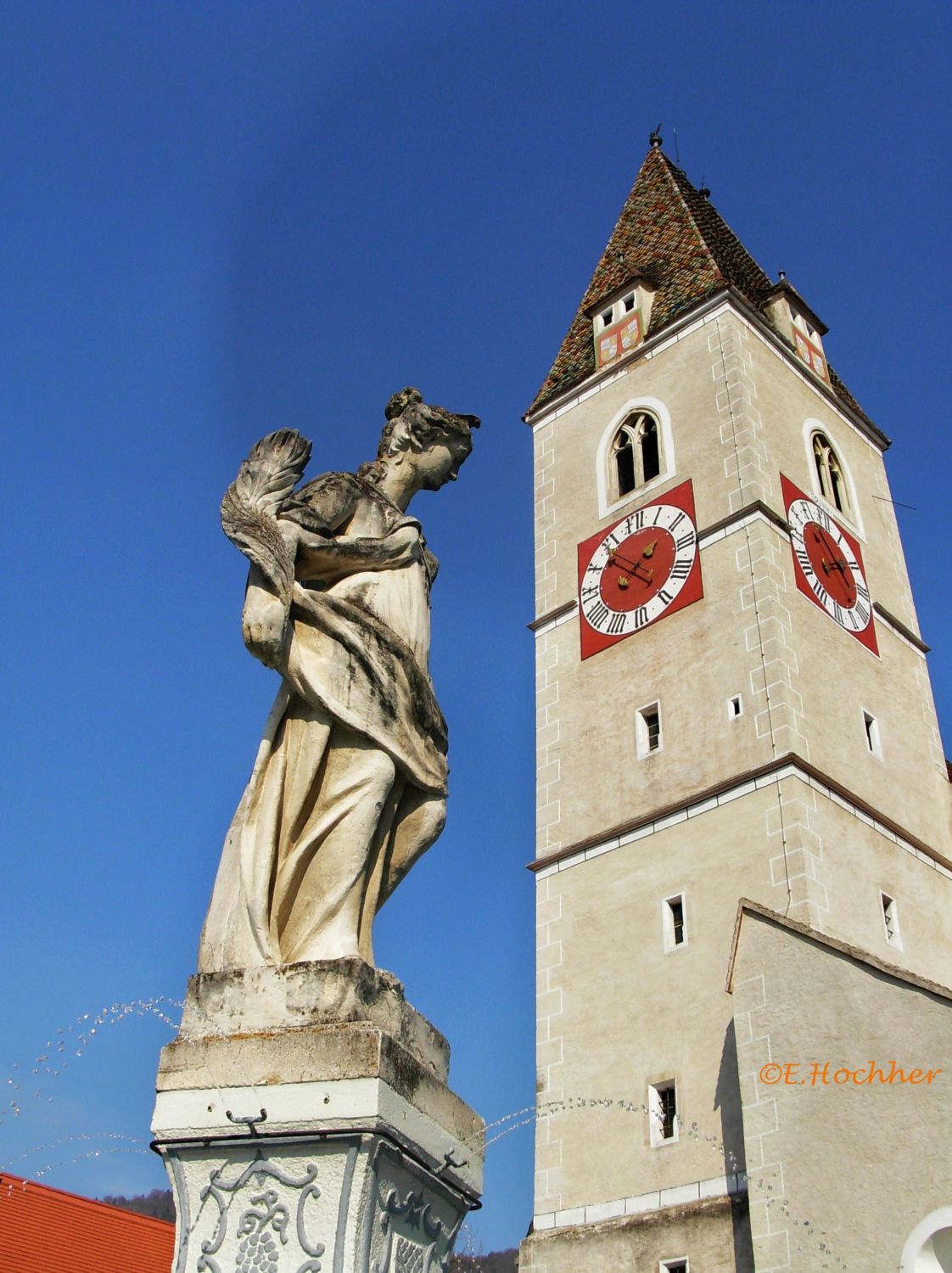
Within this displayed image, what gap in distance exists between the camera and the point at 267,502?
13.7 feet

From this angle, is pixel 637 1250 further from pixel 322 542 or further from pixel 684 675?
pixel 322 542

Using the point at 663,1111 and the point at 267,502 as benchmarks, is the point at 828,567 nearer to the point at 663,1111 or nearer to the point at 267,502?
the point at 663,1111

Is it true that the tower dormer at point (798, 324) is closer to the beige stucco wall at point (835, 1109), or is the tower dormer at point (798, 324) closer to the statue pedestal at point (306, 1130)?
the beige stucco wall at point (835, 1109)

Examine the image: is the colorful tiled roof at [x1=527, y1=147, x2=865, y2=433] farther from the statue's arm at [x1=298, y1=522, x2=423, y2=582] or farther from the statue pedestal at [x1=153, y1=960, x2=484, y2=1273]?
the statue pedestal at [x1=153, y1=960, x2=484, y2=1273]

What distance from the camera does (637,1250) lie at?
1562cm

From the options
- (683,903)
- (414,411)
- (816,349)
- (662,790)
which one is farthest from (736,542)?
(414,411)

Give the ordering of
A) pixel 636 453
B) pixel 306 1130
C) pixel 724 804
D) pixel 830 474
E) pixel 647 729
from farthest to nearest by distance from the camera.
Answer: pixel 830 474
pixel 636 453
pixel 647 729
pixel 724 804
pixel 306 1130

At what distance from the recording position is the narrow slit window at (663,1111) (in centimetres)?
1639

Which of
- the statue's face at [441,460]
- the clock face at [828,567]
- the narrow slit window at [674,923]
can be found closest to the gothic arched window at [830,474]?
the clock face at [828,567]

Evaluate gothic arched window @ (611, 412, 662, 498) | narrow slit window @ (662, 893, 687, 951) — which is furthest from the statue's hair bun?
gothic arched window @ (611, 412, 662, 498)

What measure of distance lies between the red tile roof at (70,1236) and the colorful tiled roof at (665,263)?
53.1 feet

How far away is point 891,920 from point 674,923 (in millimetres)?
2872

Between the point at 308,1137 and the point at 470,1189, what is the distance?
632 millimetres

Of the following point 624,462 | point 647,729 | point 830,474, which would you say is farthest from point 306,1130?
point 830,474
